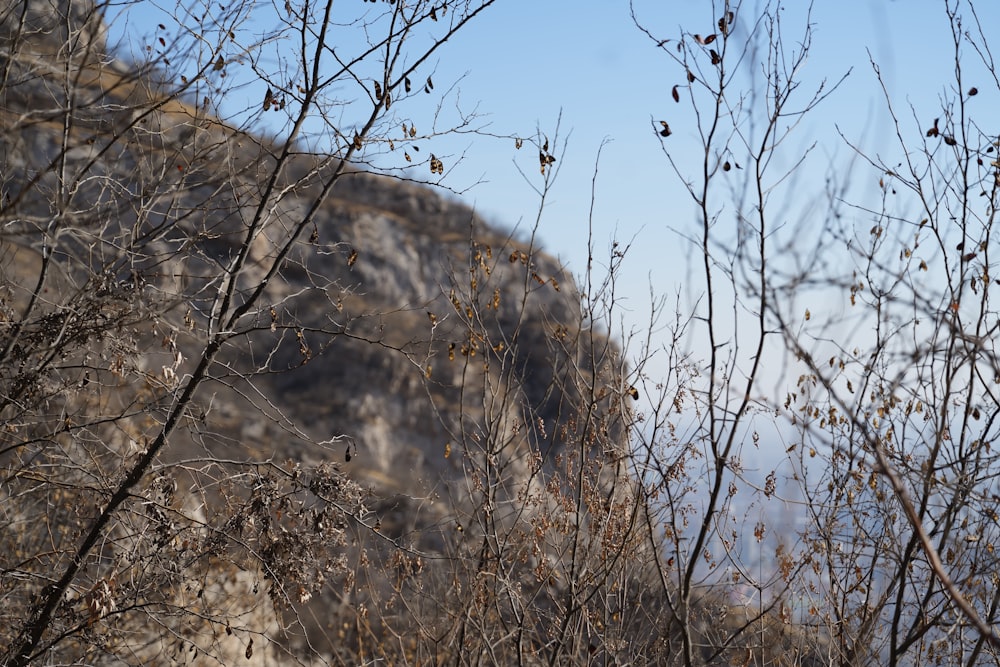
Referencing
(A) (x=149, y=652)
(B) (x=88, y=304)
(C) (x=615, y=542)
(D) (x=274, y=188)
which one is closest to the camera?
(B) (x=88, y=304)

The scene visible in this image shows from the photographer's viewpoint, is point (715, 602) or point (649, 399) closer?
point (649, 399)

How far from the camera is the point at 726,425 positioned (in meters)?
3.27

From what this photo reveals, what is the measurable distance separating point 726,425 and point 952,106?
7.90 feet

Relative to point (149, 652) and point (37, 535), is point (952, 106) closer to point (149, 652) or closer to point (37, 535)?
point (37, 535)

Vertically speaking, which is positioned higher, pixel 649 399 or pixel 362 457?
pixel 649 399

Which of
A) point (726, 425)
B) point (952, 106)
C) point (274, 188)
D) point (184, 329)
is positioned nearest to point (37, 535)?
point (184, 329)

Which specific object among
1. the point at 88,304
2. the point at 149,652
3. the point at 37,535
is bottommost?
the point at 149,652

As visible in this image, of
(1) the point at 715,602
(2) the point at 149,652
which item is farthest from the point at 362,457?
(1) the point at 715,602

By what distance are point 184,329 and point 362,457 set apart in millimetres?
24085

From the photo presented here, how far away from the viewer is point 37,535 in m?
8.11

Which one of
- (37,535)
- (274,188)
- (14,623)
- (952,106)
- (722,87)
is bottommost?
(37,535)

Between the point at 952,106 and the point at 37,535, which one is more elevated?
the point at 952,106

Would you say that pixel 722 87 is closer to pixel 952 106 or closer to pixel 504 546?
pixel 952 106

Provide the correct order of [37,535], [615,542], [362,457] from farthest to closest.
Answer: [362,457] < [37,535] < [615,542]
